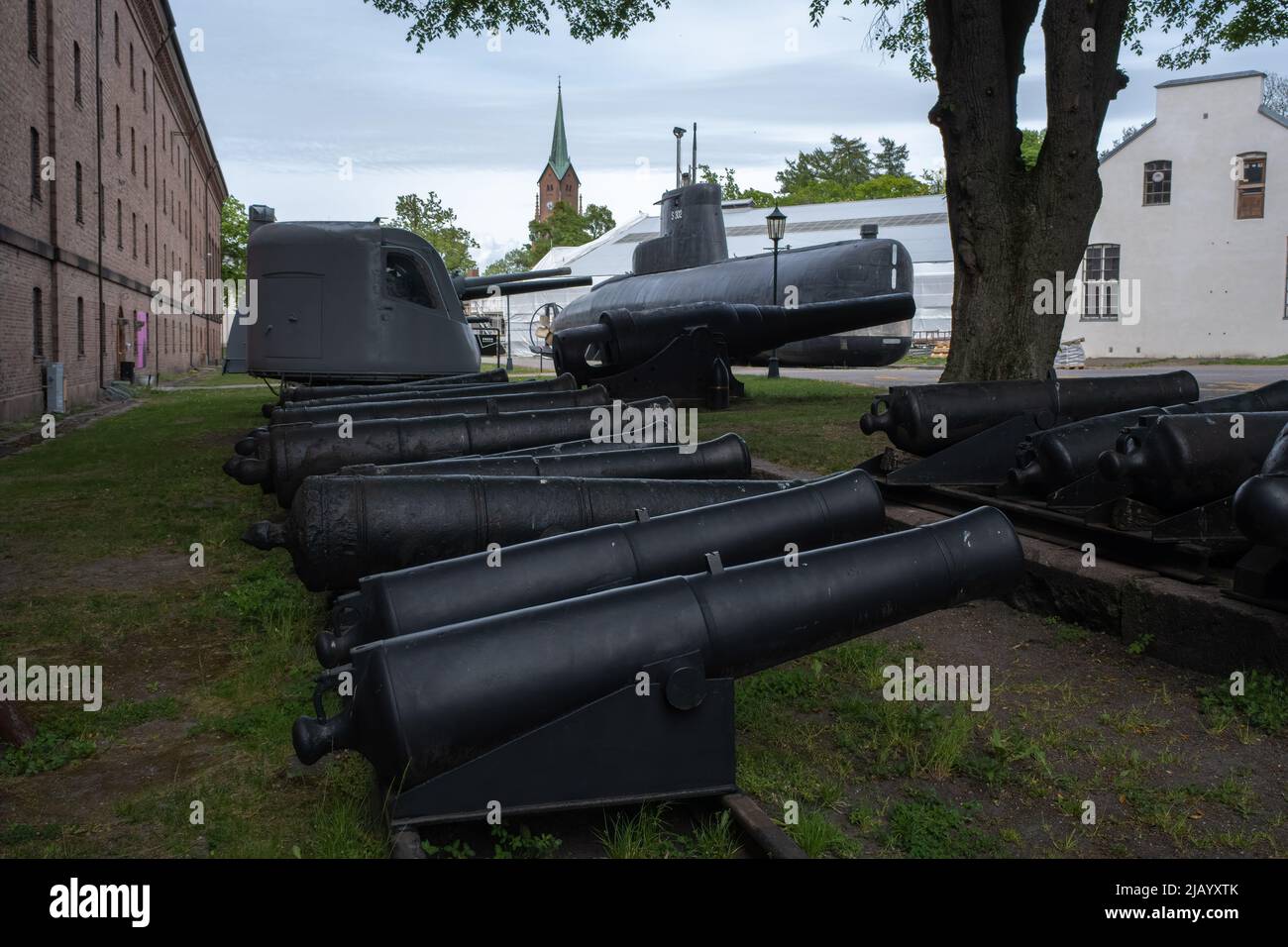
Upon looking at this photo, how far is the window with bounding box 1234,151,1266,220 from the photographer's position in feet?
122

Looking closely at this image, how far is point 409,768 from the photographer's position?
249 cm

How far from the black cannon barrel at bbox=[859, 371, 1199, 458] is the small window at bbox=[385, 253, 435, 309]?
7132mm

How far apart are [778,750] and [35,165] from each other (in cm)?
2062

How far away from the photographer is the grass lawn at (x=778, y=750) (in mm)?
2857

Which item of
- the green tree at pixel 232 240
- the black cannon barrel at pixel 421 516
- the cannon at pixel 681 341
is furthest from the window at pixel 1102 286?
the green tree at pixel 232 240

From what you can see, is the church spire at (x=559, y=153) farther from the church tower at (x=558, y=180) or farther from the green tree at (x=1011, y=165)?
the green tree at (x=1011, y=165)

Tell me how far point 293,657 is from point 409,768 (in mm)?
2175

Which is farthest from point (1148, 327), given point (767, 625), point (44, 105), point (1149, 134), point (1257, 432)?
point (767, 625)

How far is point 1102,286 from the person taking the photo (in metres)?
40.4

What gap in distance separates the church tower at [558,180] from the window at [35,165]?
3904 inches

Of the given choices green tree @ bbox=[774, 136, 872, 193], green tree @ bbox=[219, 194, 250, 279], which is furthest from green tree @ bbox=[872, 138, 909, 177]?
green tree @ bbox=[219, 194, 250, 279]

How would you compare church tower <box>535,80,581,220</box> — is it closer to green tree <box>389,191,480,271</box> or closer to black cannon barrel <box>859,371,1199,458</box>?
green tree <box>389,191,480,271</box>

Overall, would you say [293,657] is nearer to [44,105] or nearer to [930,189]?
[44,105]

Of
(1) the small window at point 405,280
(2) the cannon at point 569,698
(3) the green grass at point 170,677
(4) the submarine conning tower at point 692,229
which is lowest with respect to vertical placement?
(3) the green grass at point 170,677
